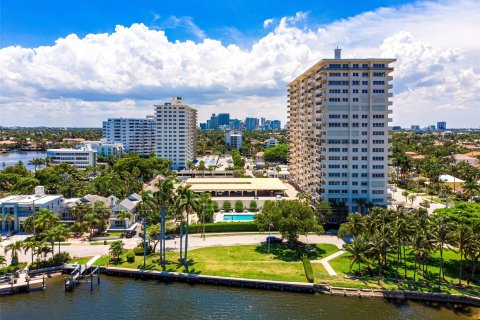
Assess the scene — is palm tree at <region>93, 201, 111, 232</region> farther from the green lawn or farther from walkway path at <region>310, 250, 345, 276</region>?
the green lawn

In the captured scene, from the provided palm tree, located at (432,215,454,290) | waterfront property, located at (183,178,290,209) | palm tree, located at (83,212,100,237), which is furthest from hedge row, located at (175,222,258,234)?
palm tree, located at (432,215,454,290)

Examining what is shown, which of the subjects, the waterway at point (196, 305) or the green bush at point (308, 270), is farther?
the green bush at point (308, 270)

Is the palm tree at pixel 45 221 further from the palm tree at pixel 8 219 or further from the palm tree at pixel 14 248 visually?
the palm tree at pixel 8 219

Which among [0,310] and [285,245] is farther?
[285,245]

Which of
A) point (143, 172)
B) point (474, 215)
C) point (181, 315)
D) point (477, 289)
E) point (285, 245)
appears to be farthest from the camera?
point (143, 172)

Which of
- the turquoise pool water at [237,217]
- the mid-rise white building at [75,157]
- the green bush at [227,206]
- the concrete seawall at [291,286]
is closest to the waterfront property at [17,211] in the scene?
the concrete seawall at [291,286]

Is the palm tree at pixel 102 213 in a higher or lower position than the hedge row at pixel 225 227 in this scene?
higher

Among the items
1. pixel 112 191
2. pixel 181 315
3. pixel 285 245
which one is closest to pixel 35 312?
pixel 181 315

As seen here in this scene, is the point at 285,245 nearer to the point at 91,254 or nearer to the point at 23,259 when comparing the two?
the point at 91,254
